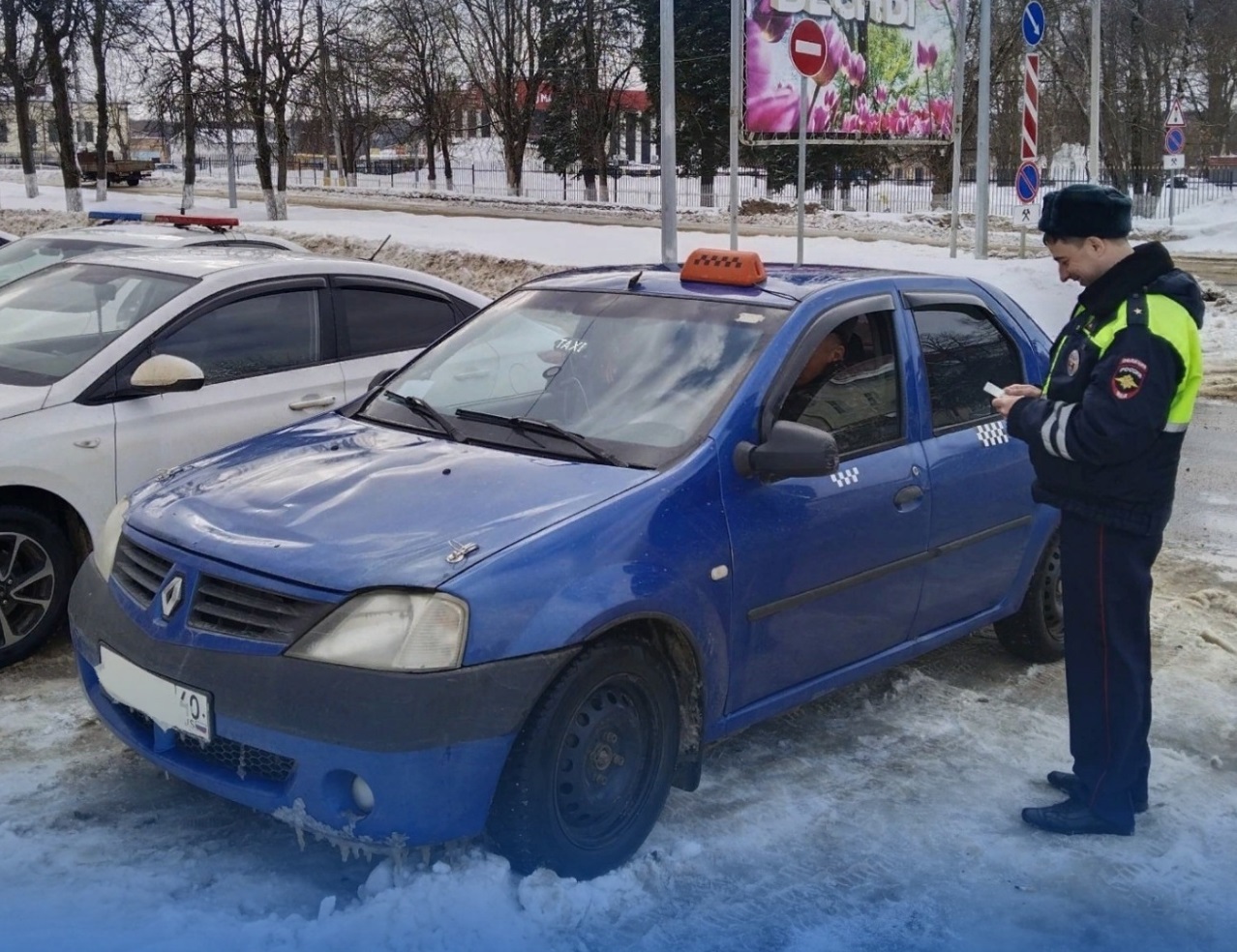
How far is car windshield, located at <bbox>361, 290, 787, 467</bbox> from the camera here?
13.3 feet

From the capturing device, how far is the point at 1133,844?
4.04 m

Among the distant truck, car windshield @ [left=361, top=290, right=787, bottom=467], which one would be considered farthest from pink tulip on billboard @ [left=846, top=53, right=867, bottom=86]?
the distant truck

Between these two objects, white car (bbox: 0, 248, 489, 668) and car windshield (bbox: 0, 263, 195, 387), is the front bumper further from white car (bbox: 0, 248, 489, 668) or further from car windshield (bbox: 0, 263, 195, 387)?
car windshield (bbox: 0, 263, 195, 387)

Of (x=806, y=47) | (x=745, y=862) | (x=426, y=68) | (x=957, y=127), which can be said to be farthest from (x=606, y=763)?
(x=426, y=68)

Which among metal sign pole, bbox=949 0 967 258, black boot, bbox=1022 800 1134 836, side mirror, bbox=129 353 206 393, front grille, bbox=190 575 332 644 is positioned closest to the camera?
front grille, bbox=190 575 332 644

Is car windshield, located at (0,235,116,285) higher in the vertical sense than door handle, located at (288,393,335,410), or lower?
higher

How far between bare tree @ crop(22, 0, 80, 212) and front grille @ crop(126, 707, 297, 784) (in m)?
31.9

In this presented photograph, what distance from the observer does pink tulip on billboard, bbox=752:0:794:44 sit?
21297 mm

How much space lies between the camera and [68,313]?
6.16 meters

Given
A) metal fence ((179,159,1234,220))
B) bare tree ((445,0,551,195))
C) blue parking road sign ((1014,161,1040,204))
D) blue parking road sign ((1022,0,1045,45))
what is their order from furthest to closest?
bare tree ((445,0,551,195)), metal fence ((179,159,1234,220)), blue parking road sign ((1022,0,1045,45)), blue parking road sign ((1014,161,1040,204))

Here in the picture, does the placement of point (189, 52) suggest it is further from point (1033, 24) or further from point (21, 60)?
point (1033, 24)

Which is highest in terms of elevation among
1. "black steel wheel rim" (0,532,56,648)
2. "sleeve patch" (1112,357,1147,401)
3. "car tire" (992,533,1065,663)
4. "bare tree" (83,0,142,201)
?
"bare tree" (83,0,142,201)

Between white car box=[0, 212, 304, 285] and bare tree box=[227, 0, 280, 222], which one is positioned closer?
white car box=[0, 212, 304, 285]

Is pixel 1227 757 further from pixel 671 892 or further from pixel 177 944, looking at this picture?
pixel 177 944
